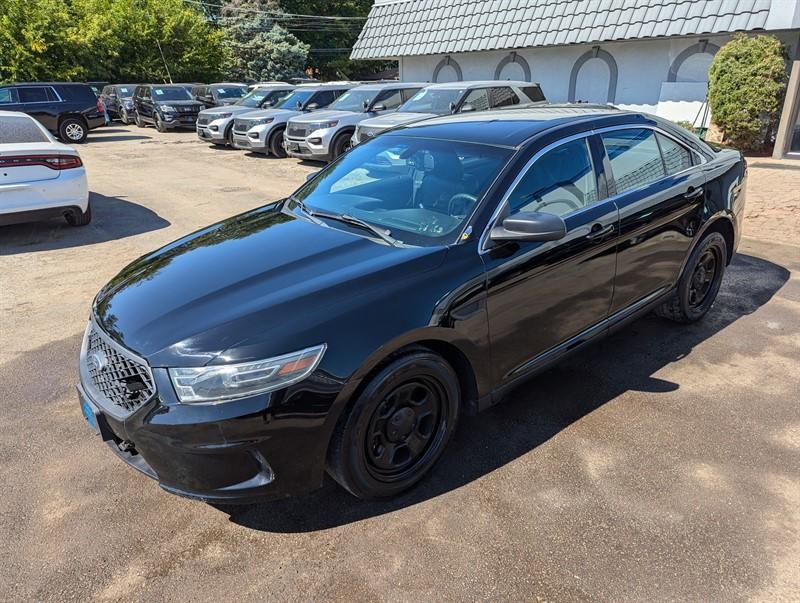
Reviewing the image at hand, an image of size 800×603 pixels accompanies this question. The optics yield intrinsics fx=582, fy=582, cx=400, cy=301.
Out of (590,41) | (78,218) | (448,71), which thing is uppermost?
(590,41)

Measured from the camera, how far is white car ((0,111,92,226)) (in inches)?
273

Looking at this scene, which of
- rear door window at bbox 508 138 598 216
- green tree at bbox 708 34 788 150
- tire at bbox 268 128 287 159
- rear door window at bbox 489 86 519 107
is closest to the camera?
rear door window at bbox 508 138 598 216

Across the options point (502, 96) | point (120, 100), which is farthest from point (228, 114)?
point (120, 100)

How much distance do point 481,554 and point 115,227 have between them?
7521 mm

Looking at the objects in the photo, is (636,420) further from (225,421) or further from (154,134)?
(154,134)

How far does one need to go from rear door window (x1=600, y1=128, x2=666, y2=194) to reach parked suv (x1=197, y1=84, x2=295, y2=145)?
13.6m

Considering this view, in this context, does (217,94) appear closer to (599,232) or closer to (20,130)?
(20,130)

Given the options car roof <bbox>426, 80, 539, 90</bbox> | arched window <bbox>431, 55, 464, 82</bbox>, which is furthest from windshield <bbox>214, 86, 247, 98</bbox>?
car roof <bbox>426, 80, 539, 90</bbox>

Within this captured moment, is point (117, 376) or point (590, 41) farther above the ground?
point (590, 41)

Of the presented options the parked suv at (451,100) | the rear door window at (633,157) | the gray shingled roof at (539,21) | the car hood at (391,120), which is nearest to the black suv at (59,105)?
the gray shingled roof at (539,21)

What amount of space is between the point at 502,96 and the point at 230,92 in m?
13.8

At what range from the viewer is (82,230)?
812 centimetres

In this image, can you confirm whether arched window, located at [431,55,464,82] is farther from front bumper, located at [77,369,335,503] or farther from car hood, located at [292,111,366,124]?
front bumper, located at [77,369,335,503]

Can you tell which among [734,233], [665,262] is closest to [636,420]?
[665,262]
